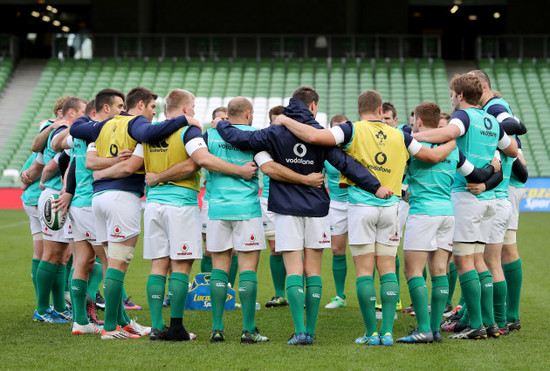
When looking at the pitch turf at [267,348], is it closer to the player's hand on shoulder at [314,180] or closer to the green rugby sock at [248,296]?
the green rugby sock at [248,296]

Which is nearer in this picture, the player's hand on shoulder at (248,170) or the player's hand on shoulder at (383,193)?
the player's hand on shoulder at (383,193)

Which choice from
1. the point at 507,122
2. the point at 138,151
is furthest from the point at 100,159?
the point at 507,122

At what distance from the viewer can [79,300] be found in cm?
669

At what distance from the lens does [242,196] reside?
634 cm

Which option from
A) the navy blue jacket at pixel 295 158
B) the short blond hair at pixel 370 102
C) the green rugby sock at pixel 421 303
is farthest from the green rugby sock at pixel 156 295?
the short blond hair at pixel 370 102

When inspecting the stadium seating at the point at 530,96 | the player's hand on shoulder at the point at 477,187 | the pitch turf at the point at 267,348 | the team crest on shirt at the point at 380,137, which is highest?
the stadium seating at the point at 530,96

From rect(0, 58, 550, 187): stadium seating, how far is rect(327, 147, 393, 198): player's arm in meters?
19.1

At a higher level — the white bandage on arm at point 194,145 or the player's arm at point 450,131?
the player's arm at point 450,131

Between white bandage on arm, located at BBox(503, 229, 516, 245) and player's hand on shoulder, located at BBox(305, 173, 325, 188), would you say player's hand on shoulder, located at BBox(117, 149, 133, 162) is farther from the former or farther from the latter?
white bandage on arm, located at BBox(503, 229, 516, 245)

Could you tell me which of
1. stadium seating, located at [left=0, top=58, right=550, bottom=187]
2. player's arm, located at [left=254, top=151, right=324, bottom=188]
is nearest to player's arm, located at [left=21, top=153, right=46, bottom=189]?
player's arm, located at [left=254, top=151, right=324, bottom=188]

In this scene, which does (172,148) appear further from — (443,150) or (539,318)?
(539,318)

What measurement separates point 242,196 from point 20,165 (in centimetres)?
1940

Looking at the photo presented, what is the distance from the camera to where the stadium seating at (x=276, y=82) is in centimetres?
2620

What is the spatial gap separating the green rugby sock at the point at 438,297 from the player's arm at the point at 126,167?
9.37ft
